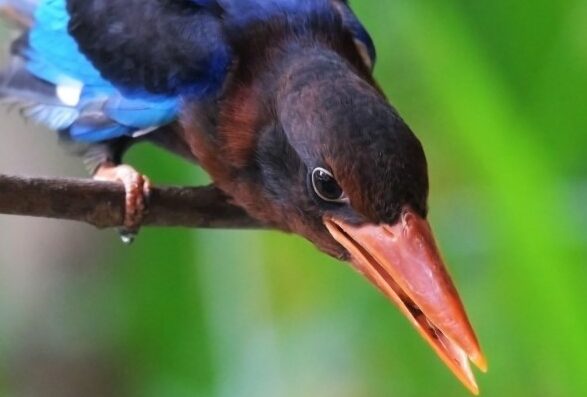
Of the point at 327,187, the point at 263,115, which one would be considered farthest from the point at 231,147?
the point at 327,187

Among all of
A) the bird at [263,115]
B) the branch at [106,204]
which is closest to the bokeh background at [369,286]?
the bird at [263,115]

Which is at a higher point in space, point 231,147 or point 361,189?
point 361,189

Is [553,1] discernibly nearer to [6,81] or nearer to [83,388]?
[6,81]

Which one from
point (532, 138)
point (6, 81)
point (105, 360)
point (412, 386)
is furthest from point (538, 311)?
point (105, 360)

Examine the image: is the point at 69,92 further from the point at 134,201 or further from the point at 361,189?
the point at 361,189

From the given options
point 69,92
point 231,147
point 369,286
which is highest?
point 231,147

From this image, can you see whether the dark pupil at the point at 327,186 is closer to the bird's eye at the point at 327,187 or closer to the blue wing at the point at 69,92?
the bird's eye at the point at 327,187

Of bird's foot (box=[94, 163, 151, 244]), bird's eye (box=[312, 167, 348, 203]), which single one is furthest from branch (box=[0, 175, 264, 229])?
bird's eye (box=[312, 167, 348, 203])
